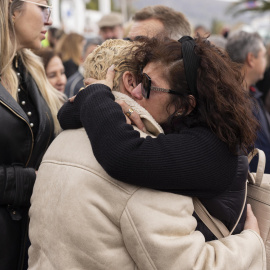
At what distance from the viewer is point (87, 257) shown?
1590 mm

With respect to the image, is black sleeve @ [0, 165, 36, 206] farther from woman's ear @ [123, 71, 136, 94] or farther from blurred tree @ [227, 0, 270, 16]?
blurred tree @ [227, 0, 270, 16]

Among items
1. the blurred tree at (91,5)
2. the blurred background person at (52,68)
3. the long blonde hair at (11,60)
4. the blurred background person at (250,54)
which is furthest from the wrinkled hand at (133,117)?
the blurred tree at (91,5)

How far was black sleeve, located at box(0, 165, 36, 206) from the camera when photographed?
2137 millimetres

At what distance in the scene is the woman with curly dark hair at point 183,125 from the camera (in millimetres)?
1536

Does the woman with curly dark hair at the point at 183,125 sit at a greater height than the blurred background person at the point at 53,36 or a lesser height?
greater

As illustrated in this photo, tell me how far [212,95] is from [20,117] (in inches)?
40.4

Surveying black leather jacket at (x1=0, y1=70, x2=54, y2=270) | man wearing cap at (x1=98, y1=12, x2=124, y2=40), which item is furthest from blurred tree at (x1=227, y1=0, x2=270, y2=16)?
black leather jacket at (x1=0, y1=70, x2=54, y2=270)

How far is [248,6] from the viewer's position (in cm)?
1975

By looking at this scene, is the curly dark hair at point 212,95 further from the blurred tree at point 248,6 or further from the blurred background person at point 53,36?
the blurred tree at point 248,6

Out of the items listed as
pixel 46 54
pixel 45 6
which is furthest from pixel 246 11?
pixel 45 6

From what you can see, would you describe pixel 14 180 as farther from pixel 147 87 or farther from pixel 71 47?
pixel 71 47

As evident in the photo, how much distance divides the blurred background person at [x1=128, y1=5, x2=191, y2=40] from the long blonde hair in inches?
26.2

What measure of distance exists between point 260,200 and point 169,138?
1.94 ft

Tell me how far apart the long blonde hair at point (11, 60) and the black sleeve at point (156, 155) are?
0.99m
